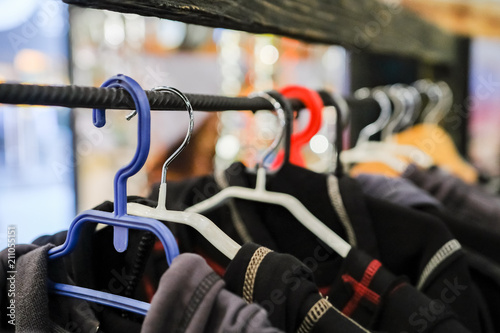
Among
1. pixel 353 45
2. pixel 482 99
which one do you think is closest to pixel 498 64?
pixel 482 99

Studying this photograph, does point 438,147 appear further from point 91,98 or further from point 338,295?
point 91,98

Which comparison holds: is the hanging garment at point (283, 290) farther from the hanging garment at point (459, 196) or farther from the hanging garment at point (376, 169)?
the hanging garment at point (376, 169)

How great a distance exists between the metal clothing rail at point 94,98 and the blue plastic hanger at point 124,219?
0.05 feet

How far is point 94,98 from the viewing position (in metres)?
0.37

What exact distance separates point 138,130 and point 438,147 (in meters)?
0.92

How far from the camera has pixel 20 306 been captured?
417 mm

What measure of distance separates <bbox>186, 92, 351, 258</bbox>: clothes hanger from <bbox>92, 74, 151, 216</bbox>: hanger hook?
0.20m

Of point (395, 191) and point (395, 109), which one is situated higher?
point (395, 109)

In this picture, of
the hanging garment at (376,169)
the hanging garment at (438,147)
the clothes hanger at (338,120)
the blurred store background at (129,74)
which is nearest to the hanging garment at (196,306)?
the clothes hanger at (338,120)

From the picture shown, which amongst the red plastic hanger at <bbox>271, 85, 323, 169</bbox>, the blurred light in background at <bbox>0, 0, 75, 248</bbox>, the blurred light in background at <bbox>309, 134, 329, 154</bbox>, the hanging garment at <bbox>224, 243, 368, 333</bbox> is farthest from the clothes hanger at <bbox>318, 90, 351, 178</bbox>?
the blurred light in background at <bbox>0, 0, 75, 248</bbox>

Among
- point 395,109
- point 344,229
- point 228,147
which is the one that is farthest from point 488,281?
point 228,147

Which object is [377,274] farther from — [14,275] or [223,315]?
[14,275]

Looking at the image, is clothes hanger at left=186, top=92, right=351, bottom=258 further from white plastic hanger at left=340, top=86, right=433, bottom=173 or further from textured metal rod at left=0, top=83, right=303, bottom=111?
white plastic hanger at left=340, top=86, right=433, bottom=173

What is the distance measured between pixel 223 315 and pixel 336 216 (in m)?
0.28
